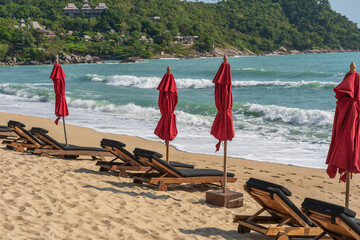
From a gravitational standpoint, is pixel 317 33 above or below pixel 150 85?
above

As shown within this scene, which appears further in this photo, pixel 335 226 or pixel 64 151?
pixel 64 151

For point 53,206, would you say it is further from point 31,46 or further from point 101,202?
point 31,46

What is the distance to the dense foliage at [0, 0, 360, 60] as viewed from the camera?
350 ft

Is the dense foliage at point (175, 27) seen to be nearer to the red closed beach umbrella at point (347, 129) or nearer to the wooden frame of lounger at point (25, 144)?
the wooden frame of lounger at point (25, 144)

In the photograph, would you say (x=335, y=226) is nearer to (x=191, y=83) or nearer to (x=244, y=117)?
(x=244, y=117)

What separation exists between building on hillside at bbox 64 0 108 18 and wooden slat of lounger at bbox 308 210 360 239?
154 metres

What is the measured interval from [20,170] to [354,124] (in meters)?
5.57

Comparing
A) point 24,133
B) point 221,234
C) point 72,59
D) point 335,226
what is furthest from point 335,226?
point 72,59

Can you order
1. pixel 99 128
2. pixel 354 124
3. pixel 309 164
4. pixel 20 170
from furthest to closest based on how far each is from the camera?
pixel 99 128 → pixel 309 164 → pixel 20 170 → pixel 354 124

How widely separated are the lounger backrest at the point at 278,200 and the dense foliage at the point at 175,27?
9362 centimetres

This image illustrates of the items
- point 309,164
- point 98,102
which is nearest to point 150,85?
point 98,102

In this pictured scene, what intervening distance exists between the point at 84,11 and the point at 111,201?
512 feet

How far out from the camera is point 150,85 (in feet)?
120

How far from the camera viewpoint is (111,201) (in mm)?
6484
